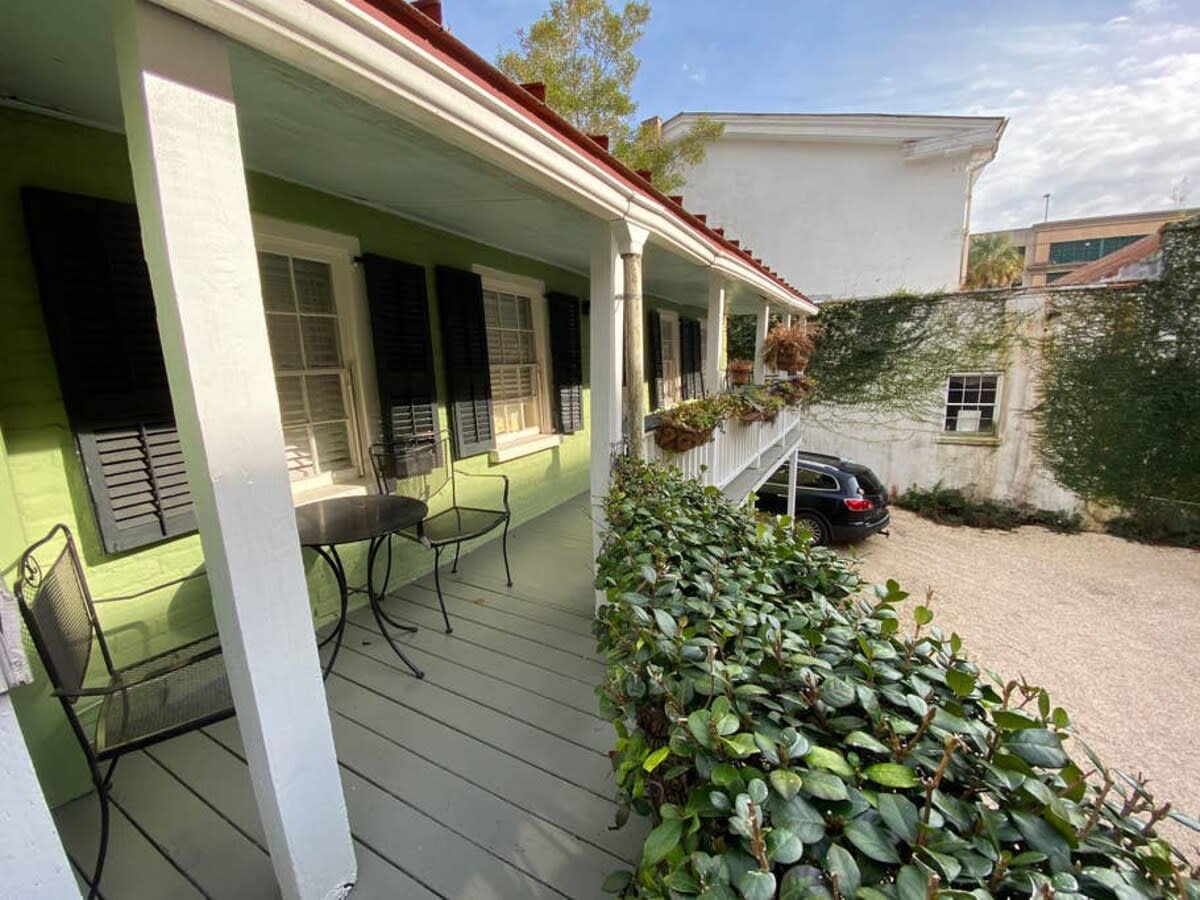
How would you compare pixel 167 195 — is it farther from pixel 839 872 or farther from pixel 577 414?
pixel 577 414

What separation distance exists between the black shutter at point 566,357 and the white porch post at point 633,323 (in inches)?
79.3

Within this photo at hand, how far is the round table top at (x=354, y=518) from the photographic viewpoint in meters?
2.04

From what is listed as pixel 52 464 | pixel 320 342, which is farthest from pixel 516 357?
pixel 52 464

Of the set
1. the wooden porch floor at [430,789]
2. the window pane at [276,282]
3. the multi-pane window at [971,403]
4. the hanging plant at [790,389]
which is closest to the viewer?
the wooden porch floor at [430,789]

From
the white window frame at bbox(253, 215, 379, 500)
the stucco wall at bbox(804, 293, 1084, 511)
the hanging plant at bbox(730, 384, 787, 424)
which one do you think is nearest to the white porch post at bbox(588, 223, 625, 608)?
the white window frame at bbox(253, 215, 379, 500)

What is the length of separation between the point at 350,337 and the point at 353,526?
1.17 m

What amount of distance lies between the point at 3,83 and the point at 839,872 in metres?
2.77

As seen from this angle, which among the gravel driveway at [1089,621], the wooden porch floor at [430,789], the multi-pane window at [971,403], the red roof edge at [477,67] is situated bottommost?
the gravel driveway at [1089,621]

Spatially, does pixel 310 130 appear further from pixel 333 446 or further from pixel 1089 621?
pixel 1089 621

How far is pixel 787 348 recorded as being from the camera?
6.08 meters

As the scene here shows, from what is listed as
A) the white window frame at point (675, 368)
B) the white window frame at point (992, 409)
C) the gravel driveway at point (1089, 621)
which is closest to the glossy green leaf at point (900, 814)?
the gravel driveway at point (1089, 621)

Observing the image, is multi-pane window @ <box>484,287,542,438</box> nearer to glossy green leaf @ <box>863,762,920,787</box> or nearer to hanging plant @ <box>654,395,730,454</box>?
hanging plant @ <box>654,395,730,454</box>

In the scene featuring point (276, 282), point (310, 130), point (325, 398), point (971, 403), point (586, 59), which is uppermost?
point (586, 59)

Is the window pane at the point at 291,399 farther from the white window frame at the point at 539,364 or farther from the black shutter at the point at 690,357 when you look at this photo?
the black shutter at the point at 690,357
